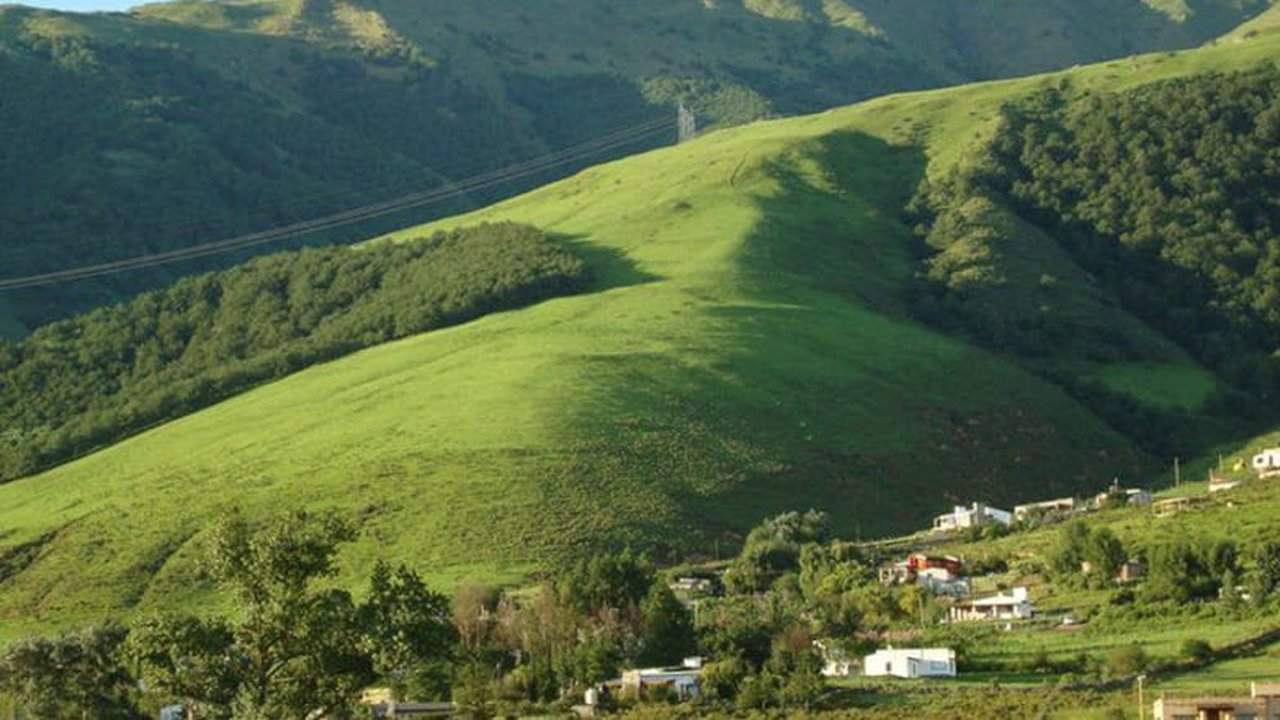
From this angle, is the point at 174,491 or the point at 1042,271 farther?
the point at 1042,271

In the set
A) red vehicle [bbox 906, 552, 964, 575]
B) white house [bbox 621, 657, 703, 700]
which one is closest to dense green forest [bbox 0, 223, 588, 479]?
red vehicle [bbox 906, 552, 964, 575]

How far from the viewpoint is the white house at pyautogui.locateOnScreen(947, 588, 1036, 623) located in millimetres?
96000

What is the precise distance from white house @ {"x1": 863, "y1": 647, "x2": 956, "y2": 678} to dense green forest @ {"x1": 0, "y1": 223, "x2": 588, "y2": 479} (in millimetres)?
85035

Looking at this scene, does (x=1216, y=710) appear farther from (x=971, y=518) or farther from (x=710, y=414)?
(x=710, y=414)

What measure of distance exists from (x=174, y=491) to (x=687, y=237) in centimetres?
6352

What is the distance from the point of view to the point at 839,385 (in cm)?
15088

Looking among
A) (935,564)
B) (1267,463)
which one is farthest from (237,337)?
(935,564)

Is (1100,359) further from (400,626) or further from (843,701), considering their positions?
(400,626)

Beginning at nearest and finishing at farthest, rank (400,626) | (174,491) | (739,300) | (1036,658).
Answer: (400,626) < (1036,658) < (174,491) < (739,300)

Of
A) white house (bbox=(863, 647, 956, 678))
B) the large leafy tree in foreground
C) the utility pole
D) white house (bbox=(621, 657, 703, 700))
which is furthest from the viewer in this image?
white house (bbox=(863, 647, 956, 678))

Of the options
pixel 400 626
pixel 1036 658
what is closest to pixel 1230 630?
pixel 1036 658

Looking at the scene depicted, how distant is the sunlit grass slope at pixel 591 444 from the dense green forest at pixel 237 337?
5.46m

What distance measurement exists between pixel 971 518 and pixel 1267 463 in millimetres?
18299

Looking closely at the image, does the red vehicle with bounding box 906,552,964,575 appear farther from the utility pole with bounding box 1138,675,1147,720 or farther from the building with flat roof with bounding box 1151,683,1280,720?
the building with flat roof with bounding box 1151,683,1280,720
